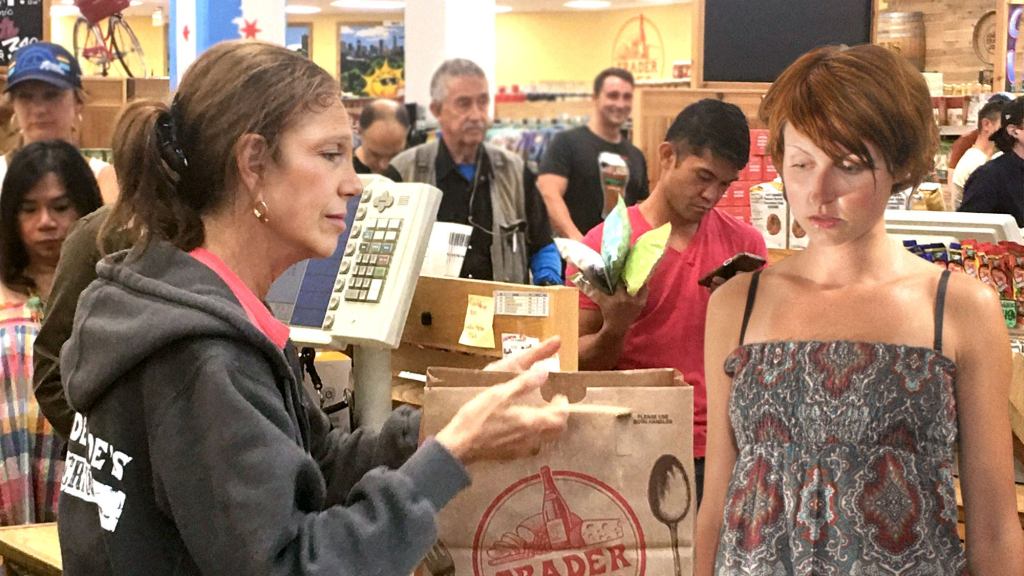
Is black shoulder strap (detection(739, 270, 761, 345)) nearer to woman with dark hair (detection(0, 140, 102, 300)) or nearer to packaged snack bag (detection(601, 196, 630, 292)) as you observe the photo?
packaged snack bag (detection(601, 196, 630, 292))

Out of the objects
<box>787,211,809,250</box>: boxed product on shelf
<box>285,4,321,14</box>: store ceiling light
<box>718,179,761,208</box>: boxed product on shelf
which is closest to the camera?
<box>787,211,809,250</box>: boxed product on shelf

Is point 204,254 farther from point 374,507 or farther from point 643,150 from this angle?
point 643,150

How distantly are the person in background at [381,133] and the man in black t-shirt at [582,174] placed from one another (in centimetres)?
88

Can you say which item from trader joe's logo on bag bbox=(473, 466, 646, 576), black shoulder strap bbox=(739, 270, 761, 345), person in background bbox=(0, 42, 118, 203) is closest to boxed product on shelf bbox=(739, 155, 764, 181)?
person in background bbox=(0, 42, 118, 203)

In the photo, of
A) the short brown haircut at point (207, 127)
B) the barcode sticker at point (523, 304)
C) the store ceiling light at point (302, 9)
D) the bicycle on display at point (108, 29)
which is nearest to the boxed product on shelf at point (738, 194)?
the barcode sticker at point (523, 304)

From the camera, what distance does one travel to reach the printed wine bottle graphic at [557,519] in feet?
5.78

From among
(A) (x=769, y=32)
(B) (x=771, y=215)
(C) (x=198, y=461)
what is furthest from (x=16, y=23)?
(C) (x=198, y=461)

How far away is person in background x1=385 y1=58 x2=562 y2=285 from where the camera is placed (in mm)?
4645

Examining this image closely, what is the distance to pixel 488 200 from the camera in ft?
16.5

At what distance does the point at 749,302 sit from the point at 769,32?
11.3 ft

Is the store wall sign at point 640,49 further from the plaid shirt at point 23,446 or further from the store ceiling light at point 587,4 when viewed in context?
the plaid shirt at point 23,446

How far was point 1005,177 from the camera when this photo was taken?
604cm

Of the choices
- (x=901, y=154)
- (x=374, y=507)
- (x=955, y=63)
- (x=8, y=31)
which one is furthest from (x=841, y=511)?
(x=955, y=63)

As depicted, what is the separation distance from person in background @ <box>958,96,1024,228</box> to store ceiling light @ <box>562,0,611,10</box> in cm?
1351
